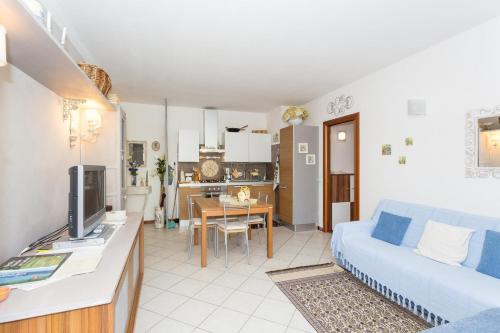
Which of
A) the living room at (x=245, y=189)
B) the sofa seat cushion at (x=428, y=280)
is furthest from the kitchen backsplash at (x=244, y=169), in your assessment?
the sofa seat cushion at (x=428, y=280)

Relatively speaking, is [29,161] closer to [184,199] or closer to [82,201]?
[82,201]

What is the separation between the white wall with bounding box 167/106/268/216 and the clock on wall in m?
0.53

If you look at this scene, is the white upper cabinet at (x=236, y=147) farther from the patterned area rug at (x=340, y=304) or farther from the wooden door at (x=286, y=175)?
the patterned area rug at (x=340, y=304)

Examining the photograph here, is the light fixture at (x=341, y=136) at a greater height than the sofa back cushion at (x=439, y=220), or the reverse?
the light fixture at (x=341, y=136)

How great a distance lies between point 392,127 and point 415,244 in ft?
5.11

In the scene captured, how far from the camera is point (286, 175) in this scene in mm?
5184

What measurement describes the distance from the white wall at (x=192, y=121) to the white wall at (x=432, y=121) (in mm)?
3064

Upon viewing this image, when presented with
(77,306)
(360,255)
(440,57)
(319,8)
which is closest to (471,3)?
(440,57)

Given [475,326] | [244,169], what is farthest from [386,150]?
[244,169]

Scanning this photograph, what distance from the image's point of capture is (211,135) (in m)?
5.79

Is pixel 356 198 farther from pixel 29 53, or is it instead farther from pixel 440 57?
pixel 29 53

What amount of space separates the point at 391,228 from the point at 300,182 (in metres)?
2.28

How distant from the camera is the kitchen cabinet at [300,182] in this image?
4.92m

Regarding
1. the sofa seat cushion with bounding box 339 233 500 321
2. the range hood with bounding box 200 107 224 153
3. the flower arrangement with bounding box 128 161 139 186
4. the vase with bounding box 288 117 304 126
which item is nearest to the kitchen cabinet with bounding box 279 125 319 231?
the vase with bounding box 288 117 304 126
